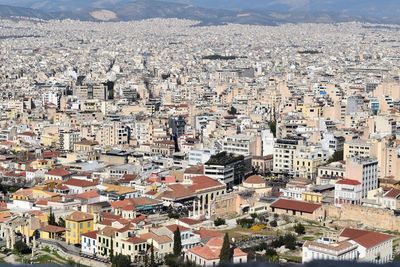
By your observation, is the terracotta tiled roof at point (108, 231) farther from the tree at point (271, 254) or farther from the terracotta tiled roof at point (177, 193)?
the terracotta tiled roof at point (177, 193)

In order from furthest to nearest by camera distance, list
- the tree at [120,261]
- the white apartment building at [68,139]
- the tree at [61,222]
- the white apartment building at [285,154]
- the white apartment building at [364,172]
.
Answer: the white apartment building at [68,139], the white apartment building at [285,154], the white apartment building at [364,172], the tree at [61,222], the tree at [120,261]

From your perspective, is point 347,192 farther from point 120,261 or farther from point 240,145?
point 120,261

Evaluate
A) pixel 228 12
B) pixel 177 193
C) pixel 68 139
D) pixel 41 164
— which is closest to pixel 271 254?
pixel 177 193

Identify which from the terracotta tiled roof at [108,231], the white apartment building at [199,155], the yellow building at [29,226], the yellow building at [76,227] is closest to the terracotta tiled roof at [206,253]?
the terracotta tiled roof at [108,231]

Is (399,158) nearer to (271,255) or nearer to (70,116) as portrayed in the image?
(271,255)

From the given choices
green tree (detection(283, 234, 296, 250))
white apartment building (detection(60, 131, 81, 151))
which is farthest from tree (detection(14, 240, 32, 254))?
white apartment building (detection(60, 131, 81, 151))

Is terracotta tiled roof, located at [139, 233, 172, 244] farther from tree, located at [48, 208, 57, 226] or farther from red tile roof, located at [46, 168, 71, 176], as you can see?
red tile roof, located at [46, 168, 71, 176]

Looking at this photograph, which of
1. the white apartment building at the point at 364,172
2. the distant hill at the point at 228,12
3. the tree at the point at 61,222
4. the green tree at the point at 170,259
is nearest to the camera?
the green tree at the point at 170,259

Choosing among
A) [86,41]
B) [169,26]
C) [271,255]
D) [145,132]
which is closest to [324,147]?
[145,132]
